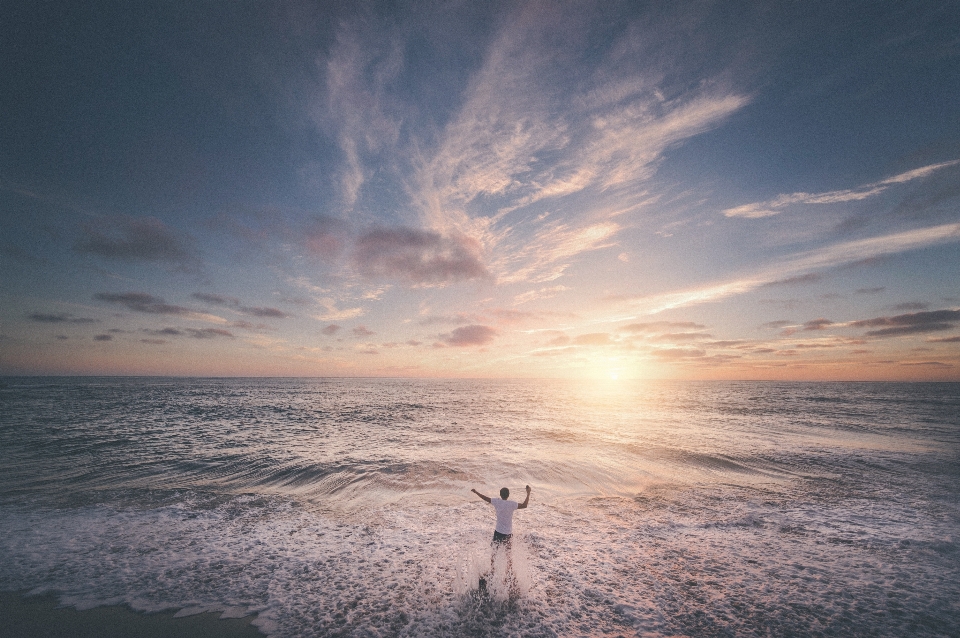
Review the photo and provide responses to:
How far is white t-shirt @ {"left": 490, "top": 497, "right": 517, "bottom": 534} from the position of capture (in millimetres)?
7965

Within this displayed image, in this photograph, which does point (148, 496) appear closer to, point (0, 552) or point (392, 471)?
point (0, 552)

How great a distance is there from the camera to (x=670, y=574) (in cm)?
847

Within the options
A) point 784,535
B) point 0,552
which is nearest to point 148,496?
point 0,552

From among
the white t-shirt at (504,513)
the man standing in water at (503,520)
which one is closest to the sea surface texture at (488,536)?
the man standing in water at (503,520)

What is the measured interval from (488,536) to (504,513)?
3325 mm

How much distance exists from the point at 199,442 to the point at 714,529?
2995cm

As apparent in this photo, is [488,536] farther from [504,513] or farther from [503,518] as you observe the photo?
[504,513]

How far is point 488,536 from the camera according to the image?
10.5 m

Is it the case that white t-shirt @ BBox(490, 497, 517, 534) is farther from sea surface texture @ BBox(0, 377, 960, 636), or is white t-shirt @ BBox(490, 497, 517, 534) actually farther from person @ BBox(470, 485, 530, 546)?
sea surface texture @ BBox(0, 377, 960, 636)

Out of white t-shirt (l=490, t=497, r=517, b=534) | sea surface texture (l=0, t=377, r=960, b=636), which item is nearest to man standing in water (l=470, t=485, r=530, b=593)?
white t-shirt (l=490, t=497, r=517, b=534)

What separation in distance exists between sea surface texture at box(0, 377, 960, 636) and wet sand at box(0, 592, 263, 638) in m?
0.28

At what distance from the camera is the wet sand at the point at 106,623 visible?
625cm

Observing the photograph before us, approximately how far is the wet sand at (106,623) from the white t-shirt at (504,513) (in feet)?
17.2

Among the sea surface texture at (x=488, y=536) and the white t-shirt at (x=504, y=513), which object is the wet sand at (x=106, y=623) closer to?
the sea surface texture at (x=488, y=536)
